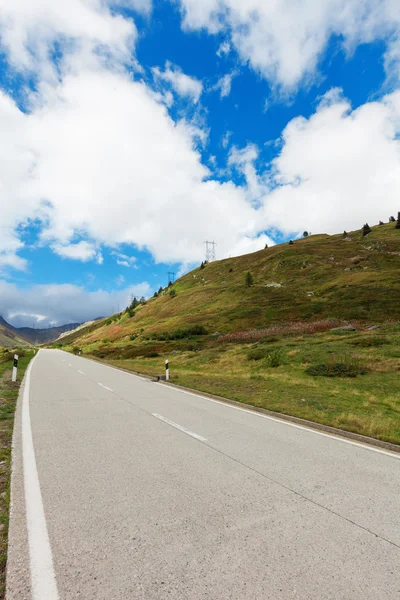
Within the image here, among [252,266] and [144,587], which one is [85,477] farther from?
[252,266]

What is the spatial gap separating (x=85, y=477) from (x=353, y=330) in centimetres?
3123

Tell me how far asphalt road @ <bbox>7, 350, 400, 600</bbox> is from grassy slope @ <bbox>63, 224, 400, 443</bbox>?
10.6 feet

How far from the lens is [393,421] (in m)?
9.09

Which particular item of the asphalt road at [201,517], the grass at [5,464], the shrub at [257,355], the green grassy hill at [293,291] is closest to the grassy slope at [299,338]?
the green grassy hill at [293,291]

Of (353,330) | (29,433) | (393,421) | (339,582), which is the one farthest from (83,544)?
(353,330)

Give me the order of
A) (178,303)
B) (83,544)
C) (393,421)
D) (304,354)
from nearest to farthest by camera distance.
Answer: (83,544)
(393,421)
(304,354)
(178,303)

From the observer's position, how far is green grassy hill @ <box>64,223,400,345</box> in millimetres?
47812

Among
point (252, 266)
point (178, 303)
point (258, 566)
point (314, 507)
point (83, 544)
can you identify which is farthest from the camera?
point (252, 266)

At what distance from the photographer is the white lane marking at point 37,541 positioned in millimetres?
2814

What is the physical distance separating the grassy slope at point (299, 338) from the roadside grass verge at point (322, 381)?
0.16 feet

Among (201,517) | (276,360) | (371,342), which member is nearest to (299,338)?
(371,342)

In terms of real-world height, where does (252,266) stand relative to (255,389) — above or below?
above

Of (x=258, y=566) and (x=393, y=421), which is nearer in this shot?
(x=258, y=566)

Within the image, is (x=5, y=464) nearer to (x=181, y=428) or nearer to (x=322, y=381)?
(x=181, y=428)
